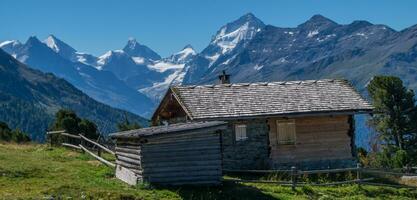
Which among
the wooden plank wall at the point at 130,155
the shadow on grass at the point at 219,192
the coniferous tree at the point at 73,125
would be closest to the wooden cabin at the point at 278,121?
the wooden plank wall at the point at 130,155

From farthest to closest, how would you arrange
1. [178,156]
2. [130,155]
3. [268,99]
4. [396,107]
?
[396,107] → [268,99] → [130,155] → [178,156]

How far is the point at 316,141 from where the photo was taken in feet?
111

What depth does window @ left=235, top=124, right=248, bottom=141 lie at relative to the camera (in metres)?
32.6

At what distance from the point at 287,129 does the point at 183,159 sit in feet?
37.9

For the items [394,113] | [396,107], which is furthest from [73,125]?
[396,107]

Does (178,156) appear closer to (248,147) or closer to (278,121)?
(248,147)

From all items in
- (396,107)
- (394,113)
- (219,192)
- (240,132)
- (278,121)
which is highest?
(396,107)

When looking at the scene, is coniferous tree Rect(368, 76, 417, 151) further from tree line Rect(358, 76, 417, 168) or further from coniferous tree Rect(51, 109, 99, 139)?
coniferous tree Rect(51, 109, 99, 139)

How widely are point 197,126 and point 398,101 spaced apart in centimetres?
3569

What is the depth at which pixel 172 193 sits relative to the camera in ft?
71.2

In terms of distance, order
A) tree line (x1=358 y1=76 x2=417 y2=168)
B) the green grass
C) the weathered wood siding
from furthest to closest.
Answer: tree line (x1=358 y1=76 x2=417 y2=168) < the weathered wood siding < the green grass

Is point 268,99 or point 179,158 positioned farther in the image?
point 268,99

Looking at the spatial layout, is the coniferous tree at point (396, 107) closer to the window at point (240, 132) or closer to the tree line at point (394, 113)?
the tree line at point (394, 113)

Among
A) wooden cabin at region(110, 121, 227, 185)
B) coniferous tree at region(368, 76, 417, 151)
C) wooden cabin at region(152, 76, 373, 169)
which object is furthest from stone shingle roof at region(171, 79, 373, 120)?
coniferous tree at region(368, 76, 417, 151)
